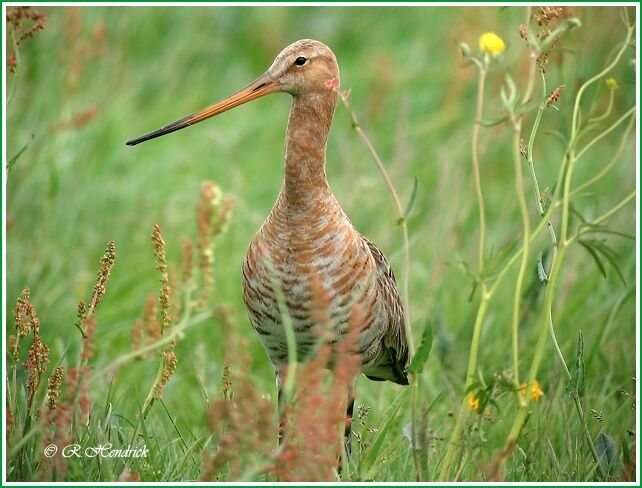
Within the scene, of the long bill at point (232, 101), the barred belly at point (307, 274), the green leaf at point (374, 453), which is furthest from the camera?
the barred belly at point (307, 274)

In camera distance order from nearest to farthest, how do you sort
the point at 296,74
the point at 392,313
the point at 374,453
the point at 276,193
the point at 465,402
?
the point at 465,402 < the point at 374,453 < the point at 296,74 < the point at 392,313 < the point at 276,193

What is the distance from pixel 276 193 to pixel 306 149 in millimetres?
3190

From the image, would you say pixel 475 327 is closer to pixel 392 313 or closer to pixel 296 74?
pixel 392 313

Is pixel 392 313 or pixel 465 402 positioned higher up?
pixel 392 313

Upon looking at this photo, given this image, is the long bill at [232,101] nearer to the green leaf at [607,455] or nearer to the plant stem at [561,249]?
the plant stem at [561,249]

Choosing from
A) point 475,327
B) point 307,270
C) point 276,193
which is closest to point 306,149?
point 307,270

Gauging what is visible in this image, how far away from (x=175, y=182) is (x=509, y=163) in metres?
2.66

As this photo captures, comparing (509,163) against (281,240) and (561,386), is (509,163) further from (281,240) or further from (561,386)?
(281,240)

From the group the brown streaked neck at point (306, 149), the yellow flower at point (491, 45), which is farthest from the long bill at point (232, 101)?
the yellow flower at point (491, 45)

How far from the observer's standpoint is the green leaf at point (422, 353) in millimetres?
3279

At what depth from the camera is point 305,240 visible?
13.8ft

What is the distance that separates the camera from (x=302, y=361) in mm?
4488

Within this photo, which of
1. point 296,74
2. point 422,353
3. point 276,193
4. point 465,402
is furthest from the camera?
point 276,193

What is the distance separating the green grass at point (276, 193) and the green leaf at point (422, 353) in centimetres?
36
